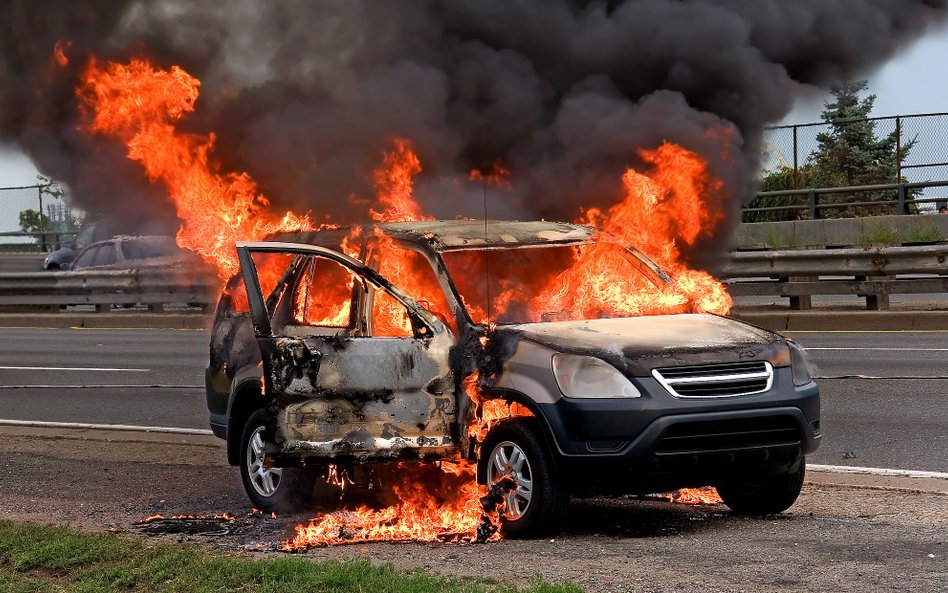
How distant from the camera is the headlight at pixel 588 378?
22.0 feet

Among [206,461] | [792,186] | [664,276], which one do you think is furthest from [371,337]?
[792,186]

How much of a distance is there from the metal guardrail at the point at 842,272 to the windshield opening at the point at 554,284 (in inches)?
478

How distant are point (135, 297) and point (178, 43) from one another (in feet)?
52.4

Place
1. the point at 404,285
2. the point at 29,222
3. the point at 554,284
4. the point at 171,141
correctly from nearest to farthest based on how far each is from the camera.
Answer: the point at 404,285 → the point at 554,284 → the point at 171,141 → the point at 29,222

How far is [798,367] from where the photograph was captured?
718 cm

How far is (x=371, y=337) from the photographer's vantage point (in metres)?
7.41

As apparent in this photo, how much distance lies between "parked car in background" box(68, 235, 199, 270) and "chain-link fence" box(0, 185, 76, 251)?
665cm

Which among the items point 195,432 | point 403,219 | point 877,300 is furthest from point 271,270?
point 877,300

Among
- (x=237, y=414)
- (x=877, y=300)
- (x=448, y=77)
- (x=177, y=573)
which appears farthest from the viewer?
(x=877, y=300)

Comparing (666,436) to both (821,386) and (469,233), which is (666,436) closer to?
(469,233)

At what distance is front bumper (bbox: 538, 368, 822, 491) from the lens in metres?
6.64

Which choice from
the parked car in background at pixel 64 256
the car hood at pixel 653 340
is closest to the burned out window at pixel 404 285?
the car hood at pixel 653 340

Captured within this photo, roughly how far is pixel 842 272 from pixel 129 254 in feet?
48.7

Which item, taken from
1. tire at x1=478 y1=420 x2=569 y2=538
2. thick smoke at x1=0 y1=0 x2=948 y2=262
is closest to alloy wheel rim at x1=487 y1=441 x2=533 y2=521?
tire at x1=478 y1=420 x2=569 y2=538
